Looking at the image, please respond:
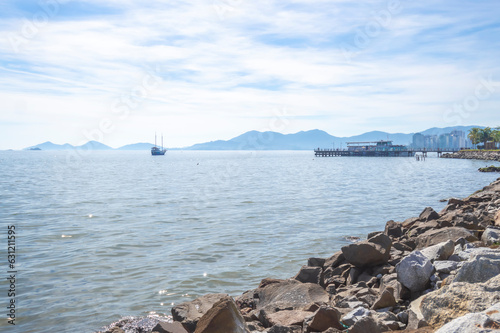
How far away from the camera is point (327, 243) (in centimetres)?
1920

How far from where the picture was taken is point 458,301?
19.9 ft

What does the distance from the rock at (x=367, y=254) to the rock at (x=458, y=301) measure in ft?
14.8

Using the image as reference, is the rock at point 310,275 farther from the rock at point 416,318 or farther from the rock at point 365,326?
the rock at point 365,326

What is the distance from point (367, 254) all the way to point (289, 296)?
264cm

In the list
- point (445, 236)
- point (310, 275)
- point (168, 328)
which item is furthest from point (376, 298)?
point (445, 236)

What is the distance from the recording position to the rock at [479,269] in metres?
6.93

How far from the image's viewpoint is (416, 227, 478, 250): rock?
11.3 meters

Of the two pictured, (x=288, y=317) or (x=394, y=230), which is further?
(x=394, y=230)

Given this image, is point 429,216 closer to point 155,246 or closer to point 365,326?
point 155,246

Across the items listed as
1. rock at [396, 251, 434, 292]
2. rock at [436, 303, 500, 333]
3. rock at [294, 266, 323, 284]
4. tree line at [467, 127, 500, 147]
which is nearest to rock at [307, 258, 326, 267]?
rock at [294, 266, 323, 284]

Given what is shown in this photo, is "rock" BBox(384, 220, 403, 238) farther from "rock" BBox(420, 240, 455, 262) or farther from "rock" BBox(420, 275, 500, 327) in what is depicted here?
"rock" BBox(420, 275, 500, 327)

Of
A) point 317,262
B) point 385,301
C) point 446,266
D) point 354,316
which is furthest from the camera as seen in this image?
point 317,262

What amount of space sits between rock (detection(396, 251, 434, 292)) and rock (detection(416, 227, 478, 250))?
3240 millimetres

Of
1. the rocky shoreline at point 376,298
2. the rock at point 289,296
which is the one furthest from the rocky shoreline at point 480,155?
the rock at point 289,296
